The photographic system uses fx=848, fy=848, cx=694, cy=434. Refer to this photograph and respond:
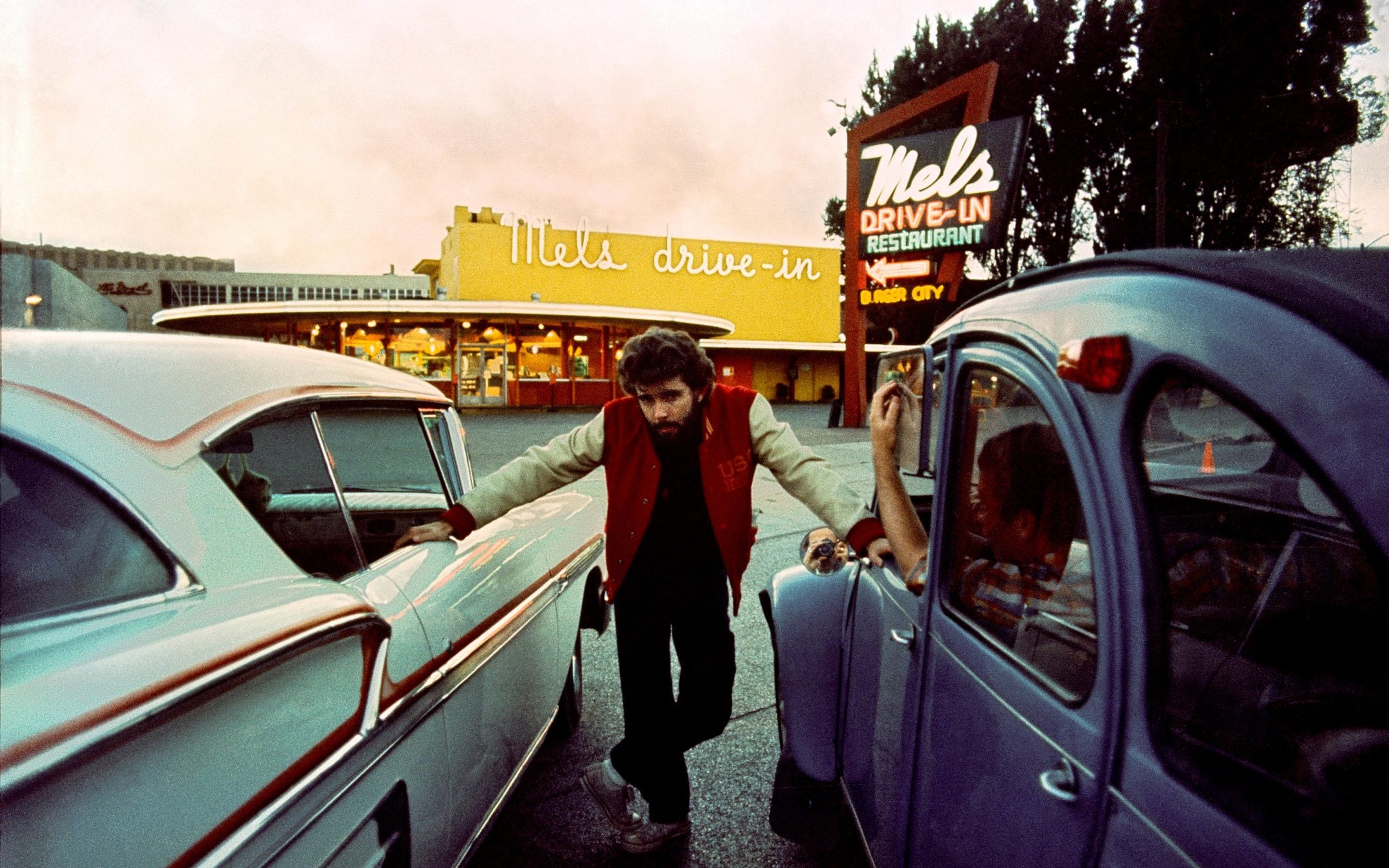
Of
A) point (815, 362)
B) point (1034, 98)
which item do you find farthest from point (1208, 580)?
point (815, 362)

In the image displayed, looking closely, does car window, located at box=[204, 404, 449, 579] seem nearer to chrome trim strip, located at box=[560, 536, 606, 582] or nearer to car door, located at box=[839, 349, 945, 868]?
chrome trim strip, located at box=[560, 536, 606, 582]

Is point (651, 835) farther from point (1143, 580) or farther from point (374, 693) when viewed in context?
point (1143, 580)

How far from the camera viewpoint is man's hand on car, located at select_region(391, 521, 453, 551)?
2.55 metres

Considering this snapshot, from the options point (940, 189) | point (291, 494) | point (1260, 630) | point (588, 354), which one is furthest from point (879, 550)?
point (588, 354)

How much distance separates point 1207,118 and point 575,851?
24.5 metres

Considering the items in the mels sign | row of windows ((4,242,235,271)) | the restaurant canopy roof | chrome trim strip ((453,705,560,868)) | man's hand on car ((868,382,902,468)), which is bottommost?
chrome trim strip ((453,705,560,868))

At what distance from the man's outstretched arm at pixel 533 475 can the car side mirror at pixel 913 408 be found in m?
0.99

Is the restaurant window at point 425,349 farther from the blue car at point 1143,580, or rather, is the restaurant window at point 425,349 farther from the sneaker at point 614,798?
the blue car at point 1143,580

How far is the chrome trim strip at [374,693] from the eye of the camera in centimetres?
170

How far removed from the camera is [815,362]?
1640 inches

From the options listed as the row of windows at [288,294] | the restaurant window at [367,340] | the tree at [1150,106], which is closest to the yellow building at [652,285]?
the restaurant window at [367,340]

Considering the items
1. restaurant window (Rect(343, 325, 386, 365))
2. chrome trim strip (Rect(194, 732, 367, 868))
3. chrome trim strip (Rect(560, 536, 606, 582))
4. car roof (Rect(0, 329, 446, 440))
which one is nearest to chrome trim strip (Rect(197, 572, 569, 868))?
chrome trim strip (Rect(194, 732, 367, 868))

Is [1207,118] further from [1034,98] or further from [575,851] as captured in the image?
[575,851]

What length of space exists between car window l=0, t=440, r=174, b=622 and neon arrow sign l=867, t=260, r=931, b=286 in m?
18.4
